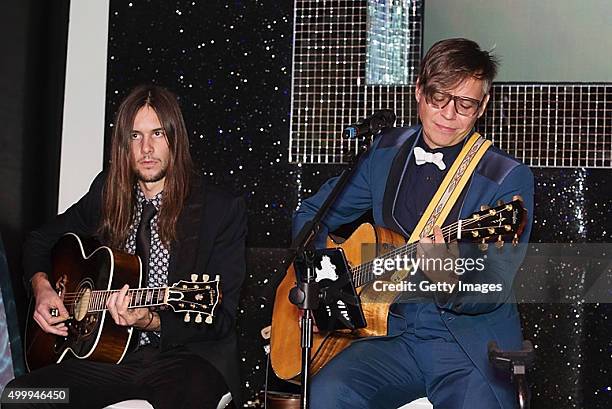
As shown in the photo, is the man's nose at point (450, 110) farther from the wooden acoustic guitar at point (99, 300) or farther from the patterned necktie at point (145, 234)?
the patterned necktie at point (145, 234)

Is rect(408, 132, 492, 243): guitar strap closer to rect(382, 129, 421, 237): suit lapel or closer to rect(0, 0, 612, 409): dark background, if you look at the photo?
rect(382, 129, 421, 237): suit lapel

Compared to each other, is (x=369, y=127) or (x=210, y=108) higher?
(x=210, y=108)

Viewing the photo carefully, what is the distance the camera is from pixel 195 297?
335 centimetres

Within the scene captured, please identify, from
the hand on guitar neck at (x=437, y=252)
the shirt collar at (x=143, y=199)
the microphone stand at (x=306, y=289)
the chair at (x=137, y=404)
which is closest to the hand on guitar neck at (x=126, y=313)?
the chair at (x=137, y=404)

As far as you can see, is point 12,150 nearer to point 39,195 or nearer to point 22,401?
point 39,195

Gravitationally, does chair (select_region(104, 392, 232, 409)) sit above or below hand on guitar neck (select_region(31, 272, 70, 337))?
below

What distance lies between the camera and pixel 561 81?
4215 millimetres

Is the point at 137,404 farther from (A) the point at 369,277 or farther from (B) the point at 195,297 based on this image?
(A) the point at 369,277

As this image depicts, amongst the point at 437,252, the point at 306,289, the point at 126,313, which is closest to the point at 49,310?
the point at 126,313

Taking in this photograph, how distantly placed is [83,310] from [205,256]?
446mm

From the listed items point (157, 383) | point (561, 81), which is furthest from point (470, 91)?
point (157, 383)

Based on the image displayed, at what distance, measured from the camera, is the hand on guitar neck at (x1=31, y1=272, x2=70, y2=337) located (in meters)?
3.61

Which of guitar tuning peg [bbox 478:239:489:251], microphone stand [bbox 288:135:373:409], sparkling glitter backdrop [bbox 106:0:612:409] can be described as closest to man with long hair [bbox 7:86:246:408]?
microphone stand [bbox 288:135:373:409]

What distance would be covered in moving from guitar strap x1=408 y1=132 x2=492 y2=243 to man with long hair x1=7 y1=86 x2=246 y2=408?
2.18 feet
